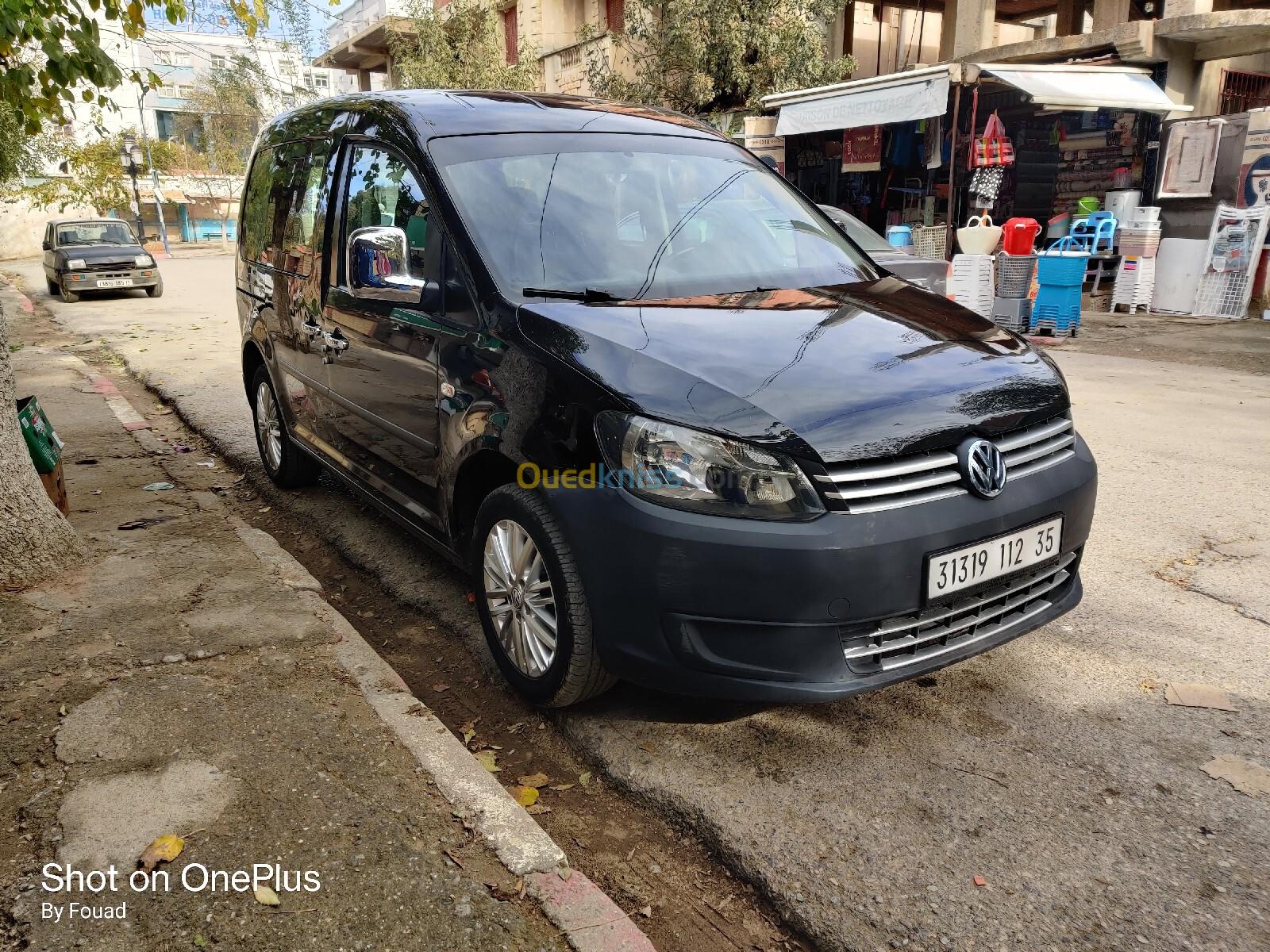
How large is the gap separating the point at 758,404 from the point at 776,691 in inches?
30.1

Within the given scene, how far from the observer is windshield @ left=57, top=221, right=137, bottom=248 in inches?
777

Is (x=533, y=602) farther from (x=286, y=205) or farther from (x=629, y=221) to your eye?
(x=286, y=205)

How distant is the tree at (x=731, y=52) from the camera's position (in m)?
A: 18.3

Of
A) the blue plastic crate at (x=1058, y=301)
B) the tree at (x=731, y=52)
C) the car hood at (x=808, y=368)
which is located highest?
the tree at (x=731, y=52)

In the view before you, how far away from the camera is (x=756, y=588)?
8.18ft

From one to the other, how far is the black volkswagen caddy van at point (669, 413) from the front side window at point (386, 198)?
2 centimetres

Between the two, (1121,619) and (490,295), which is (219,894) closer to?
(490,295)

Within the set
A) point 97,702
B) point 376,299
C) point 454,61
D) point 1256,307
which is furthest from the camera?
point 454,61

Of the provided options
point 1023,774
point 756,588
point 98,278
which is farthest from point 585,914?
point 98,278

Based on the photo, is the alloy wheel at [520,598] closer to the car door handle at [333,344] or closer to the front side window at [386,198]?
the front side window at [386,198]

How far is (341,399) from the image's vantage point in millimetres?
4281

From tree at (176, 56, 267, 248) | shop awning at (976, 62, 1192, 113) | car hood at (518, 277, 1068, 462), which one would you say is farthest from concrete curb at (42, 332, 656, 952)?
tree at (176, 56, 267, 248)

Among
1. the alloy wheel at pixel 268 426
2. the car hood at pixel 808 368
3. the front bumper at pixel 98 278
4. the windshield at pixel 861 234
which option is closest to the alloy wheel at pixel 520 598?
the car hood at pixel 808 368

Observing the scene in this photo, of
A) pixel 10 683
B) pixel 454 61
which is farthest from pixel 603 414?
pixel 454 61
